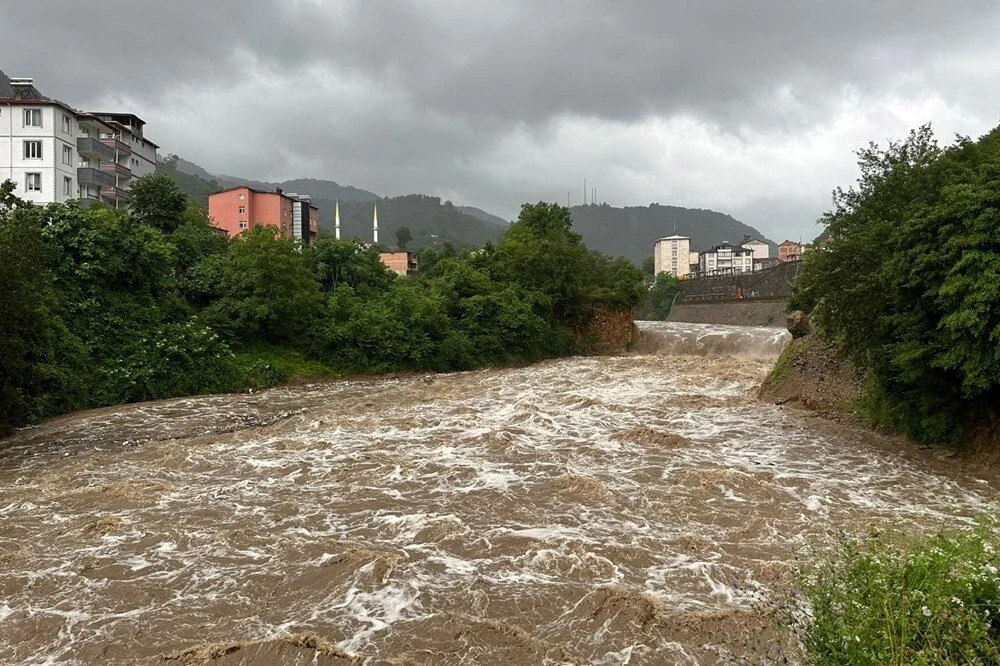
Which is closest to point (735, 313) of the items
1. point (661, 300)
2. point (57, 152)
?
point (661, 300)

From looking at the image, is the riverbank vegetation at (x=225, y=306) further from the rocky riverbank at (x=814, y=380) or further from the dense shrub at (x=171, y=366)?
the rocky riverbank at (x=814, y=380)

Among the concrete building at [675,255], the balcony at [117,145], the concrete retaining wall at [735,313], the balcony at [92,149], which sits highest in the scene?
the concrete building at [675,255]

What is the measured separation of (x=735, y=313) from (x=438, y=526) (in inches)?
2136

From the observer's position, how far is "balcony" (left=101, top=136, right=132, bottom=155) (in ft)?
145

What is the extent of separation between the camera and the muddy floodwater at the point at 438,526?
5.88 m

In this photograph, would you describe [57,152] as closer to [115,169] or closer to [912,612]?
[115,169]

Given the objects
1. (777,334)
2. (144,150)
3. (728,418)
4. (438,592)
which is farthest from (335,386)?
(144,150)

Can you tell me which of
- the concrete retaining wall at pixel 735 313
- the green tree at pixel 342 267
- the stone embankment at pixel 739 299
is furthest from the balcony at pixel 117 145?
the concrete retaining wall at pixel 735 313

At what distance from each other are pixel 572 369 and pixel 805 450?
16163mm

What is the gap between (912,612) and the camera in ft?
11.6

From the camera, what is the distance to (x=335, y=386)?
82.2 feet

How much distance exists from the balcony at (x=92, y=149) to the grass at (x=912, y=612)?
49.2m


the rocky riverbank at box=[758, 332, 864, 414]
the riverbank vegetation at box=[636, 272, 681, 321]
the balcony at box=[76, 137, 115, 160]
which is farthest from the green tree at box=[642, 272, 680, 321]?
the balcony at box=[76, 137, 115, 160]

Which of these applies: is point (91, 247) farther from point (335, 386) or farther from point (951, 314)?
point (951, 314)
